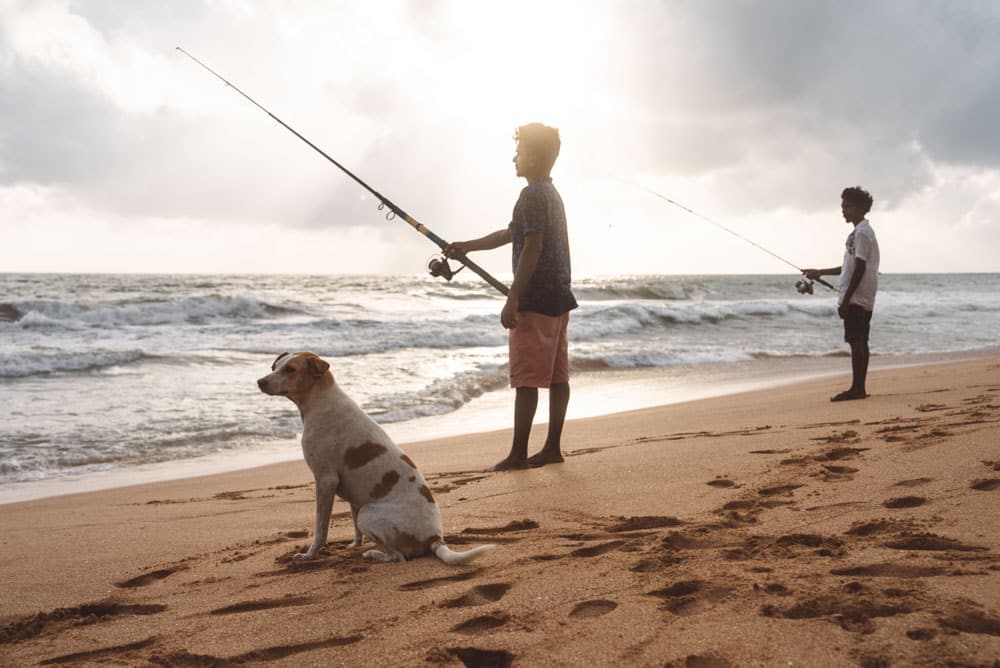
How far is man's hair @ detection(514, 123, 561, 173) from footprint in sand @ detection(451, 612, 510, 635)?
11.2 feet

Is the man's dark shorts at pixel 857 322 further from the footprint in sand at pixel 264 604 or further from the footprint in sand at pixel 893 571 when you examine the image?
the footprint in sand at pixel 264 604

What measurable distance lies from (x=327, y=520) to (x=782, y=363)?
12590 millimetres

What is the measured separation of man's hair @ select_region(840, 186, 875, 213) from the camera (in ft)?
25.5

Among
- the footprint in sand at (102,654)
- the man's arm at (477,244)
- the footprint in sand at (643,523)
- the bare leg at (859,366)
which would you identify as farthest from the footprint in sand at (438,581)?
the bare leg at (859,366)

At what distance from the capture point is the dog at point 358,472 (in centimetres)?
346

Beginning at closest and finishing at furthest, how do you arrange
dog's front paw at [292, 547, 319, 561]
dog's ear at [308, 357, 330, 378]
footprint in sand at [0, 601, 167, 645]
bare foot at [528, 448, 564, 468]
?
footprint in sand at [0, 601, 167, 645]
dog's front paw at [292, 547, 319, 561]
dog's ear at [308, 357, 330, 378]
bare foot at [528, 448, 564, 468]

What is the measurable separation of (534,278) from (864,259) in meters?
3.98

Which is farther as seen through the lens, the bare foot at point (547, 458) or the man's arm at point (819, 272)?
the man's arm at point (819, 272)

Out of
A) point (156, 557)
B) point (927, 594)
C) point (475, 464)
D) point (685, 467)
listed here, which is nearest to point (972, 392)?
point (685, 467)

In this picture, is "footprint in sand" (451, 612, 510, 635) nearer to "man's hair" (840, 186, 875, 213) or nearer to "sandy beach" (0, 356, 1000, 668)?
"sandy beach" (0, 356, 1000, 668)

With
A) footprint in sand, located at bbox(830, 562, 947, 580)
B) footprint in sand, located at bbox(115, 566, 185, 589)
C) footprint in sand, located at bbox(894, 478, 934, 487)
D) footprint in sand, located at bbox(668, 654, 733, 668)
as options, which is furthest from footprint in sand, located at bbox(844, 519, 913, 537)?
footprint in sand, located at bbox(115, 566, 185, 589)

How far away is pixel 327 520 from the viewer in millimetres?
3672

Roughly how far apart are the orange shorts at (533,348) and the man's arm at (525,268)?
0.47ft

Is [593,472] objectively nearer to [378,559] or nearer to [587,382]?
[378,559]
